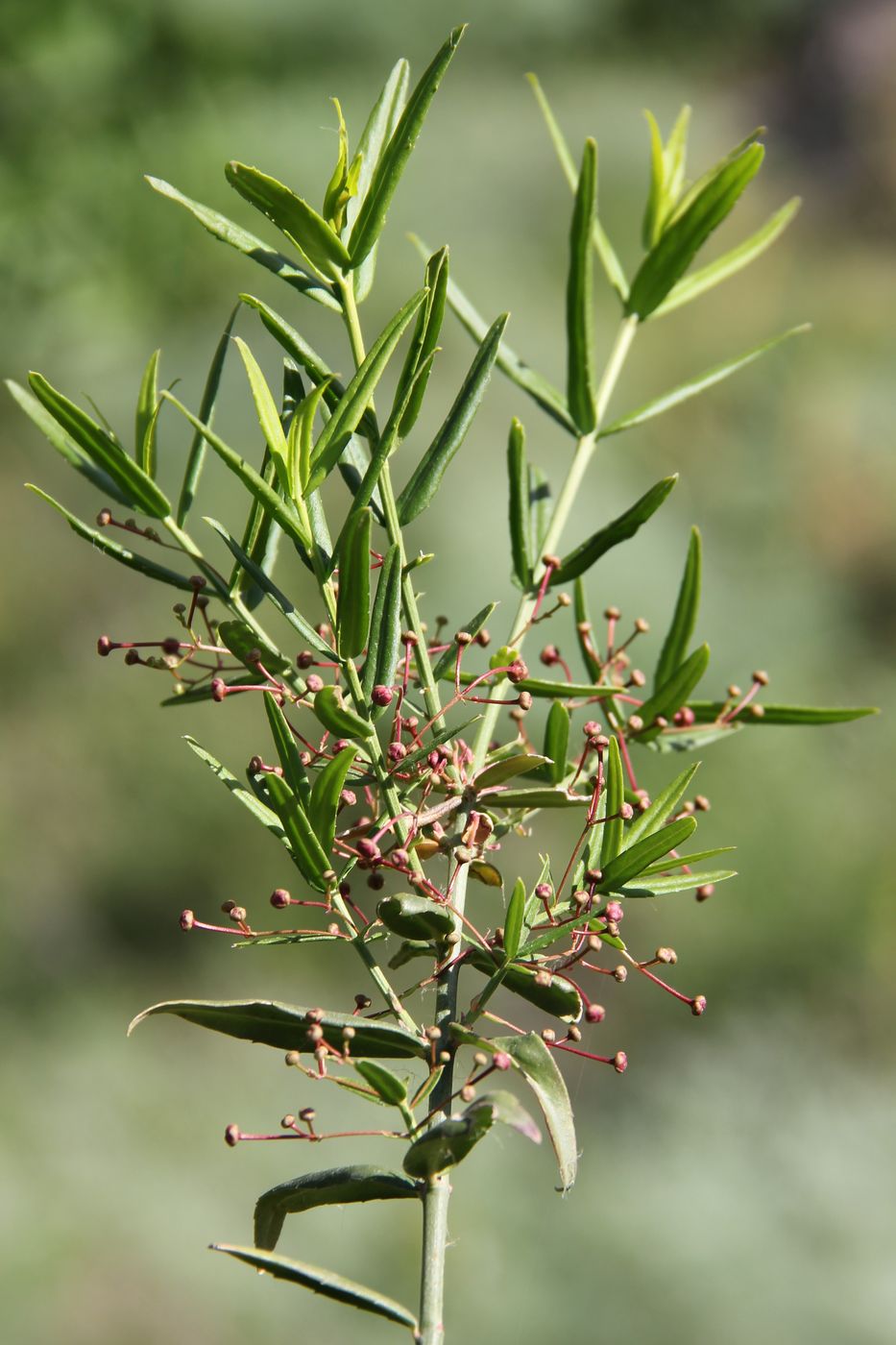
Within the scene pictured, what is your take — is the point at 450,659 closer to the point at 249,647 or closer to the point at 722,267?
the point at 249,647

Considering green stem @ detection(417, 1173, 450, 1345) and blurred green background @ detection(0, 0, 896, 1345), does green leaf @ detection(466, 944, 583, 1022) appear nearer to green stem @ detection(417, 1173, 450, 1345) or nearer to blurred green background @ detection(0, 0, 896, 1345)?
green stem @ detection(417, 1173, 450, 1345)

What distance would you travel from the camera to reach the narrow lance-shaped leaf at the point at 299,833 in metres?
0.23

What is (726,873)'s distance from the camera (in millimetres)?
244

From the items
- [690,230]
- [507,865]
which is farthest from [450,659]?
[507,865]

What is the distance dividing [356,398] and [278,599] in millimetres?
41

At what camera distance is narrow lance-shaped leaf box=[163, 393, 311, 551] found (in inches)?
8.5

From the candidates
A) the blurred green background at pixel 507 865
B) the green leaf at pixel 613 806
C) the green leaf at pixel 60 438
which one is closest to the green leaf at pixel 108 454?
the green leaf at pixel 60 438

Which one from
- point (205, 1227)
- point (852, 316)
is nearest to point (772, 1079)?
point (205, 1227)

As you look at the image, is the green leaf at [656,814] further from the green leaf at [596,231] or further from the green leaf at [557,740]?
the green leaf at [596,231]

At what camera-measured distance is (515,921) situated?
0.22 m

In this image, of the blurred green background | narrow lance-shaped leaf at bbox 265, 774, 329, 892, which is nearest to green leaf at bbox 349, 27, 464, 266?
narrow lance-shaped leaf at bbox 265, 774, 329, 892

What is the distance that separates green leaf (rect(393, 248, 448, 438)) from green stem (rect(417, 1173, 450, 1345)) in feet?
0.45

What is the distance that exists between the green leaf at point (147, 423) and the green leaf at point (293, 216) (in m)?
0.04

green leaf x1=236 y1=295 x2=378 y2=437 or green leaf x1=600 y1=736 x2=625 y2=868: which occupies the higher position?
green leaf x1=236 y1=295 x2=378 y2=437
